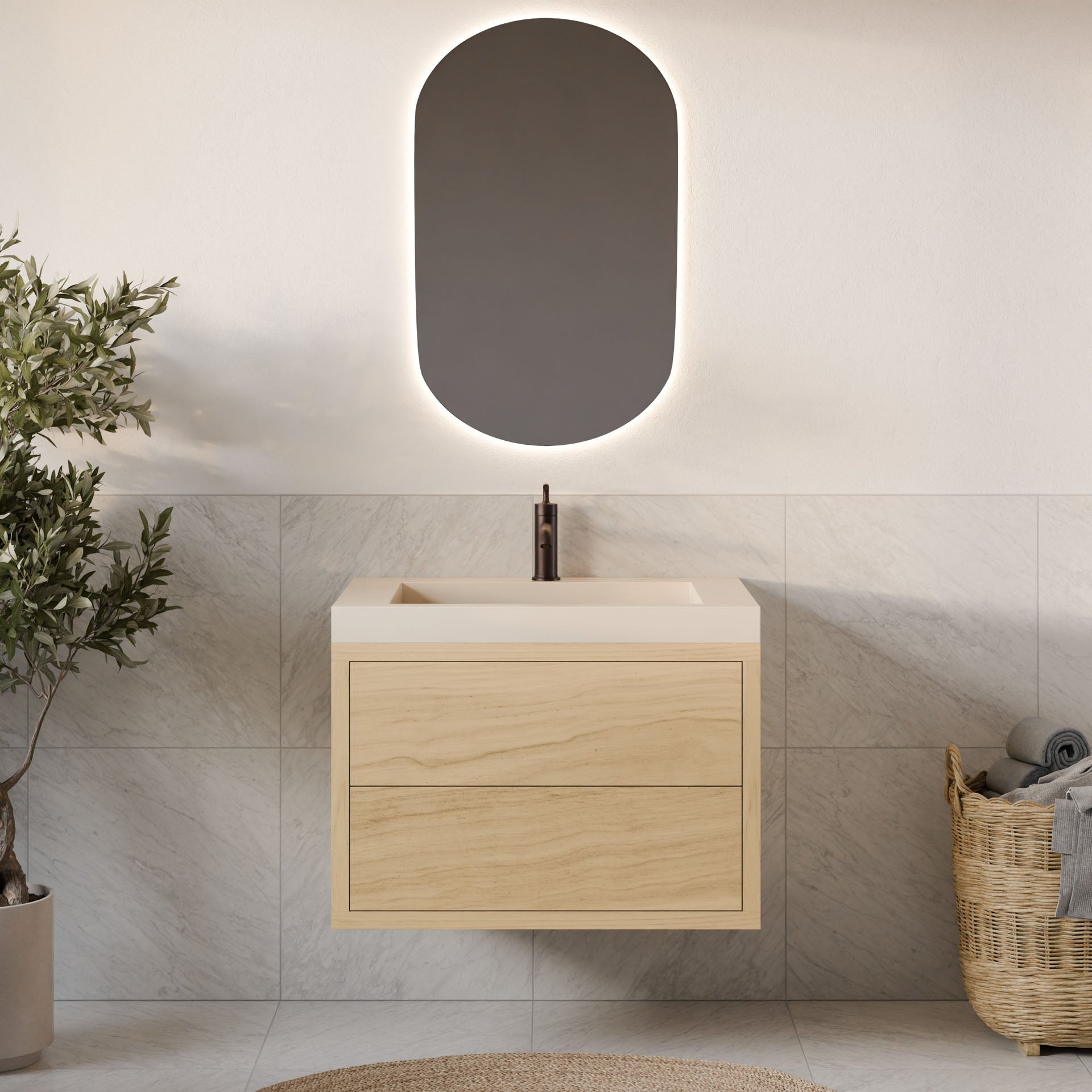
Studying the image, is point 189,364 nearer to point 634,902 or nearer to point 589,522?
point 589,522

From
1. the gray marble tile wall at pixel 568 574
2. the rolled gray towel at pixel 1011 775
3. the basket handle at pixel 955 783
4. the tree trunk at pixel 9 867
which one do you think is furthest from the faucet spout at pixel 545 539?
the tree trunk at pixel 9 867

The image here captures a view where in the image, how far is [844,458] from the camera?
2.48 metres

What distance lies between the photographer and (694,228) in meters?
2.46

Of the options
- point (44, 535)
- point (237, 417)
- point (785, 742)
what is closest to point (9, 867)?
point (44, 535)

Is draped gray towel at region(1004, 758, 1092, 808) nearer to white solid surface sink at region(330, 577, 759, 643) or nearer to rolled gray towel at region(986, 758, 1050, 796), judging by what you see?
rolled gray towel at region(986, 758, 1050, 796)

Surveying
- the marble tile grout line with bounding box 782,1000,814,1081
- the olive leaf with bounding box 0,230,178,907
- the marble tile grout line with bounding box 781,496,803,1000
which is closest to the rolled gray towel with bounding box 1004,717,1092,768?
the marble tile grout line with bounding box 781,496,803,1000

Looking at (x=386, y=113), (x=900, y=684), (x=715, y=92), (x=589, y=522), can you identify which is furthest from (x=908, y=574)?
(x=386, y=113)

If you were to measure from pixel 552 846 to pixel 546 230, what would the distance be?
1307 mm

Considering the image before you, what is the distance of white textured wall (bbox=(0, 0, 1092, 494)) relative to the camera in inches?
95.7

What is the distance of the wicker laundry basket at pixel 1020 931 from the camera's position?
2125 millimetres

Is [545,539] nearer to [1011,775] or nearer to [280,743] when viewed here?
[280,743]

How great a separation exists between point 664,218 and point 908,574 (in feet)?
3.10

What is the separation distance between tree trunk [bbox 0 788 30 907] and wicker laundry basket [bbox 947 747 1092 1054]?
185 centimetres

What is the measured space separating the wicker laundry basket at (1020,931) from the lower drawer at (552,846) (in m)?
0.52
